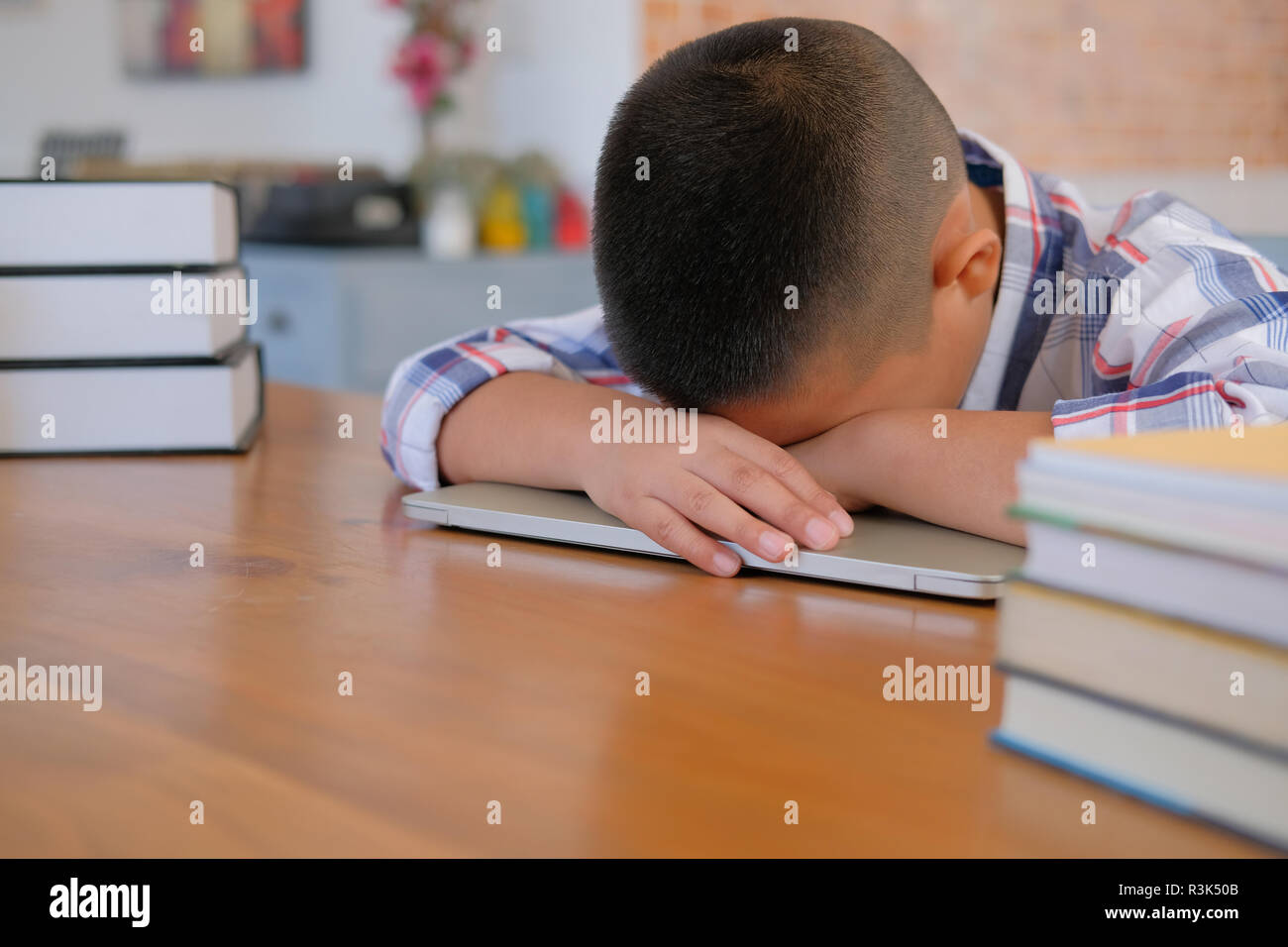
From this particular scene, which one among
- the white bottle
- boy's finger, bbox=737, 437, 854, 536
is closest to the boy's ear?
boy's finger, bbox=737, 437, 854, 536

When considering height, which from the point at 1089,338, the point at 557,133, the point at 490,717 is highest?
the point at 557,133

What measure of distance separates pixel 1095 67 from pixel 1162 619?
299cm

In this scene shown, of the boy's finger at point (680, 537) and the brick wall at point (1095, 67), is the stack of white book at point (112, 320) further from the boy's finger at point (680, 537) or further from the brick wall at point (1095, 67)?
the brick wall at point (1095, 67)

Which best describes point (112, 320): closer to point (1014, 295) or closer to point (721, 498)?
point (721, 498)

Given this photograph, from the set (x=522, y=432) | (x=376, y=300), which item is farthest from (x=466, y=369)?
(x=376, y=300)

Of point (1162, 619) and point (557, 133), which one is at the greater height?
point (557, 133)

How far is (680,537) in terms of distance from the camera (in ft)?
2.09

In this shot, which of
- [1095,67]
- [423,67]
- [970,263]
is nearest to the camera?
[970,263]

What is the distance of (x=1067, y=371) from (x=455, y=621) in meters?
0.55

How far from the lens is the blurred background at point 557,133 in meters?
2.77

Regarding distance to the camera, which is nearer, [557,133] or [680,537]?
[680,537]

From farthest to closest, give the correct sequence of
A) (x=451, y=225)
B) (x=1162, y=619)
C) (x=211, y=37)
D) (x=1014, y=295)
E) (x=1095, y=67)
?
(x=211, y=37) < (x=1095, y=67) < (x=451, y=225) < (x=1014, y=295) < (x=1162, y=619)

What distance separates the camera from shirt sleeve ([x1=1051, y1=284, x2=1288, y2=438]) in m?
0.64

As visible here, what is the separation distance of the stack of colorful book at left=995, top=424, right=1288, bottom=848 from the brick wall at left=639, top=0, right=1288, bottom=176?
107 inches
